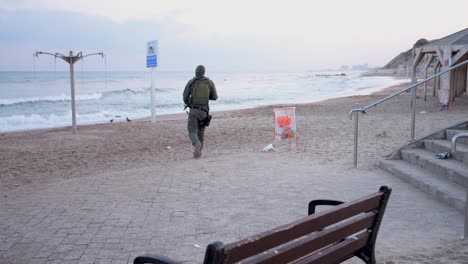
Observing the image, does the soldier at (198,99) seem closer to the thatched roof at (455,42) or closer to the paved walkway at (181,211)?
the paved walkway at (181,211)

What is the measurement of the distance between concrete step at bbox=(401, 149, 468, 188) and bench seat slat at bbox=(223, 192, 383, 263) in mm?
2973

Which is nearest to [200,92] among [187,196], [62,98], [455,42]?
[187,196]

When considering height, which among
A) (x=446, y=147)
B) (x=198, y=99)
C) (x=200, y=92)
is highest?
(x=200, y=92)

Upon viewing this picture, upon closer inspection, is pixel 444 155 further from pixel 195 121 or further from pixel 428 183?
pixel 195 121

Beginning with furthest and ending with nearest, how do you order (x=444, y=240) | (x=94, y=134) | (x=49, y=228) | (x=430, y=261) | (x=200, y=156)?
(x=94, y=134), (x=200, y=156), (x=49, y=228), (x=444, y=240), (x=430, y=261)

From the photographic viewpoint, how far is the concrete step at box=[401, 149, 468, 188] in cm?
541

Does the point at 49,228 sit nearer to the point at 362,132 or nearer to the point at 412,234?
the point at 412,234

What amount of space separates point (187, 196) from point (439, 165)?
320cm

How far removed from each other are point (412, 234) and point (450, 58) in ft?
37.1

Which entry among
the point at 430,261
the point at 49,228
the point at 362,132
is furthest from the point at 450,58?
the point at 49,228

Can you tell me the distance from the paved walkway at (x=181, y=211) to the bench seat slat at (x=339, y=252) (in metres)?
0.93

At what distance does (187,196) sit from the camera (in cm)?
586

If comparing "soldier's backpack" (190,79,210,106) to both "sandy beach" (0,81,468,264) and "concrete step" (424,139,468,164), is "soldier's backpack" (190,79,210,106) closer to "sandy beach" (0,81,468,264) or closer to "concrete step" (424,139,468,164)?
"sandy beach" (0,81,468,264)

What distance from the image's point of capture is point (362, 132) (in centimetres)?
1126
